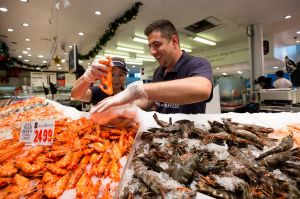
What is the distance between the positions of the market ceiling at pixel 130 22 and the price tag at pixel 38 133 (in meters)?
3.39

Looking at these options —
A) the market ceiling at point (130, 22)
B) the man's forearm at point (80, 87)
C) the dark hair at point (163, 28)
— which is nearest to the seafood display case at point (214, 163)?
the man's forearm at point (80, 87)

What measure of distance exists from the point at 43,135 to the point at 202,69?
55.7 inches

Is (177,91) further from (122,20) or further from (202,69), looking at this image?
(122,20)

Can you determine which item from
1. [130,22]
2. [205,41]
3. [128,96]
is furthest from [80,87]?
[205,41]

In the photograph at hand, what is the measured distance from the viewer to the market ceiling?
520 cm

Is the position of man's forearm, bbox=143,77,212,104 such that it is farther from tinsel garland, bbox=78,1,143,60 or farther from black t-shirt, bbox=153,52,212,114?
tinsel garland, bbox=78,1,143,60

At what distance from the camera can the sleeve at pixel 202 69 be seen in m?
1.62

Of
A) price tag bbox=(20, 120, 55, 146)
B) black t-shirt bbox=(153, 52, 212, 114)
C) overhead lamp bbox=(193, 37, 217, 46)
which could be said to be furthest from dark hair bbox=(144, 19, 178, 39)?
overhead lamp bbox=(193, 37, 217, 46)

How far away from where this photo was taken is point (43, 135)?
1298 mm

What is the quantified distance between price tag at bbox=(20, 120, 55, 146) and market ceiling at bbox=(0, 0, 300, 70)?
3387 millimetres

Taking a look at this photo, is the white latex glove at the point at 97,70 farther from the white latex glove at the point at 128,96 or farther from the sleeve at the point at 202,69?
the sleeve at the point at 202,69

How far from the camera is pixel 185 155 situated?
104cm

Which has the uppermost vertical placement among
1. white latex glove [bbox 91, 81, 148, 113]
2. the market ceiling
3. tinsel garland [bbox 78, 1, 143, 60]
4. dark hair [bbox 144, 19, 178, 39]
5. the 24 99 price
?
the market ceiling

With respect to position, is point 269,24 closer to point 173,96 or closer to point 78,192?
point 173,96
